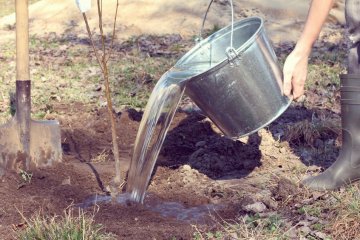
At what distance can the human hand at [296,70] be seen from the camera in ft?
11.2

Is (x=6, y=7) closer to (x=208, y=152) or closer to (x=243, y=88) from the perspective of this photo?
(x=208, y=152)

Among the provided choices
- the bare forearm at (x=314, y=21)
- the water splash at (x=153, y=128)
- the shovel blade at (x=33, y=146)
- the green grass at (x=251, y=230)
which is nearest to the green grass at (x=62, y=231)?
the green grass at (x=251, y=230)

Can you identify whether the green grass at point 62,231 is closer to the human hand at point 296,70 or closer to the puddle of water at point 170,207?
the puddle of water at point 170,207

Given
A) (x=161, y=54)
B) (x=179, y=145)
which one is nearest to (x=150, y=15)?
(x=161, y=54)

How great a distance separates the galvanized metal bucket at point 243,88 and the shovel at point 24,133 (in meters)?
1.28

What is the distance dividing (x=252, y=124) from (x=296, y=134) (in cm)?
129

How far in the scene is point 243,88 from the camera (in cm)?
364

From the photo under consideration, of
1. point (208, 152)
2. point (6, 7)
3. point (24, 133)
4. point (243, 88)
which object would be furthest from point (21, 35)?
point (6, 7)

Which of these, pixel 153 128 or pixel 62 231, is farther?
pixel 153 128

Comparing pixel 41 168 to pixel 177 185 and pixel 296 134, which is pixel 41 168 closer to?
pixel 177 185

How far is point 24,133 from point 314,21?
2062mm

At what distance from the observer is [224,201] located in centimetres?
395

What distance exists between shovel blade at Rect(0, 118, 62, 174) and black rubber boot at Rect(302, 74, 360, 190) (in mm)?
1691

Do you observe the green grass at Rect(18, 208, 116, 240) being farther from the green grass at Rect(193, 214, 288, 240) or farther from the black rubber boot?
the black rubber boot
